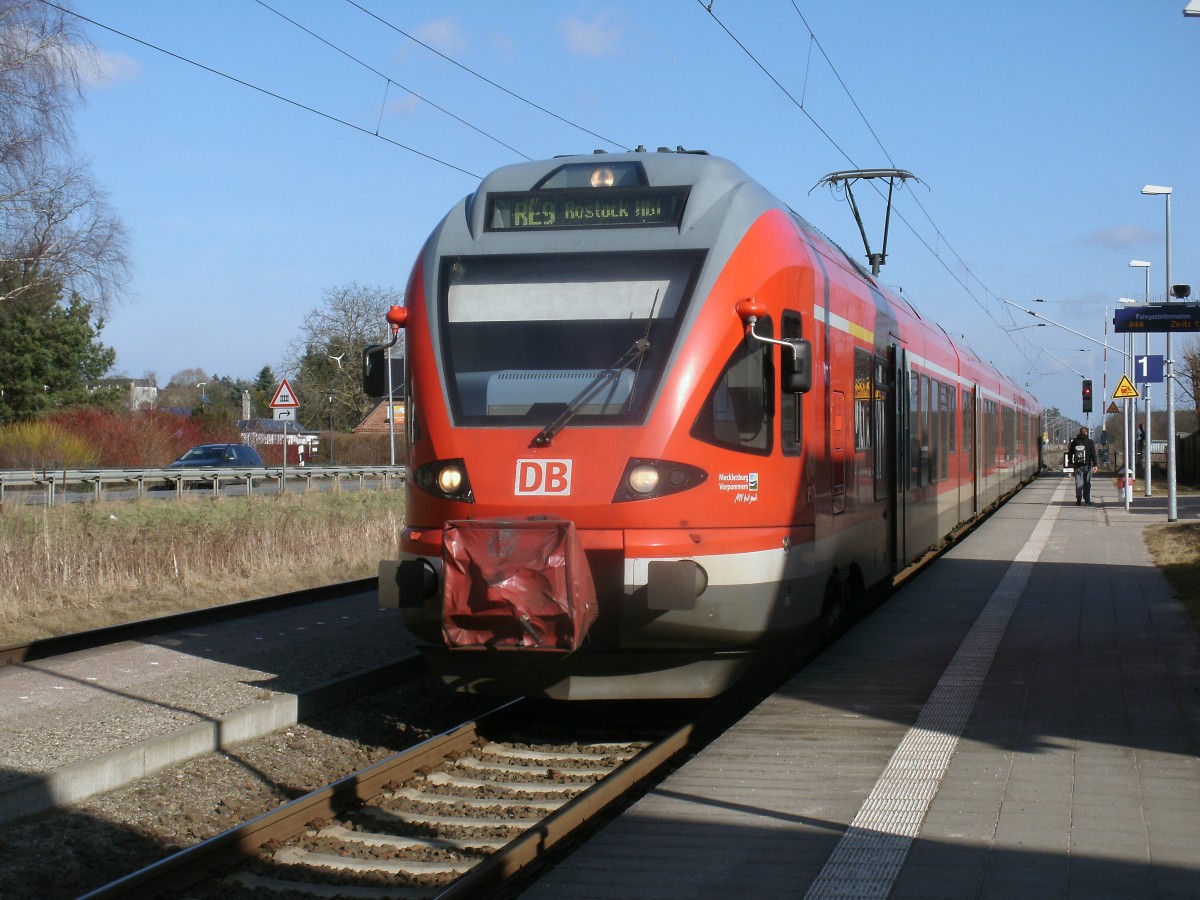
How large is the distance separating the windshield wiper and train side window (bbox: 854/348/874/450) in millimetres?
3212

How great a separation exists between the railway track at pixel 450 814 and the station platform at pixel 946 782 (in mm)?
398

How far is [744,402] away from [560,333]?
3.81ft

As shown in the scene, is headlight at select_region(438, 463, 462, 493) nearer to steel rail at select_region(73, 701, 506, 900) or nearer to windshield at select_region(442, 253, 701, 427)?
windshield at select_region(442, 253, 701, 427)

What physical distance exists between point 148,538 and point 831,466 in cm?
1161

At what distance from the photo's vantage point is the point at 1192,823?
18.9 ft

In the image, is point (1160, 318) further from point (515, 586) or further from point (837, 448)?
point (515, 586)

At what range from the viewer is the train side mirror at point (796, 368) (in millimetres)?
7914

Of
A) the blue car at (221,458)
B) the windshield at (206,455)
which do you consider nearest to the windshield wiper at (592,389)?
the blue car at (221,458)

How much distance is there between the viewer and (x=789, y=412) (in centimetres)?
835

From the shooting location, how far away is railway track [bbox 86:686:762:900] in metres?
5.84

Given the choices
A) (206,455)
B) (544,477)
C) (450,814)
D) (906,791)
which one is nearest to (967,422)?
(544,477)

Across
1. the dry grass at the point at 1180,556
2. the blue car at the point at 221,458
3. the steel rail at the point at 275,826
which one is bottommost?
the steel rail at the point at 275,826

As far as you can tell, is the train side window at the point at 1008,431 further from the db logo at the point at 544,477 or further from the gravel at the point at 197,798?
the db logo at the point at 544,477

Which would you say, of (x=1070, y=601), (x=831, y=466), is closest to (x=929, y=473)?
(x=1070, y=601)
